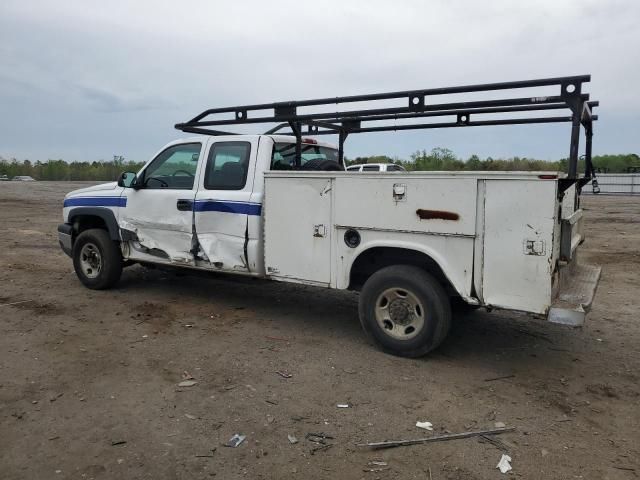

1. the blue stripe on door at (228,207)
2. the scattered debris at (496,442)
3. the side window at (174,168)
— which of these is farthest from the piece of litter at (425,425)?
the side window at (174,168)

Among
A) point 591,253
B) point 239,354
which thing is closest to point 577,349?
point 239,354

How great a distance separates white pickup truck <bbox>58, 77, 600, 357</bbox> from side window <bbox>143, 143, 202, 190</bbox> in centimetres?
2

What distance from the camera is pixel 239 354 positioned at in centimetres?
481

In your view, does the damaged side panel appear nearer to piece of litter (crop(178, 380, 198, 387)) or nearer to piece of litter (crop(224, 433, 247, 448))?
piece of litter (crop(178, 380, 198, 387))

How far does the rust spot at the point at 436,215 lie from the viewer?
170 inches

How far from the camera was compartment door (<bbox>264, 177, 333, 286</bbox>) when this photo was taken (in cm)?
506

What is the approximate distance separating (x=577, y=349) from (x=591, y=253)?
20.7 feet

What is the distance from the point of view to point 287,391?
404 centimetres

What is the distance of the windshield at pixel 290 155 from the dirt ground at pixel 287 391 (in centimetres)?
158

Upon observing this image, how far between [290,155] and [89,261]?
3.25 m

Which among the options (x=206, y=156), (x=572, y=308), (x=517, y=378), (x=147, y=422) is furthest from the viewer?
(x=206, y=156)

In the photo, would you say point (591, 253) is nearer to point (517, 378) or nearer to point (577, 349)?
point (577, 349)

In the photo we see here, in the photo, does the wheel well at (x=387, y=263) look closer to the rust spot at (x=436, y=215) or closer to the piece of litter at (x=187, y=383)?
the rust spot at (x=436, y=215)

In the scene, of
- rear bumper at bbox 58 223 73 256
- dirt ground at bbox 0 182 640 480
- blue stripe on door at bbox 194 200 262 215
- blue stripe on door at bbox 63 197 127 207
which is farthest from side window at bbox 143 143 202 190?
rear bumper at bbox 58 223 73 256
